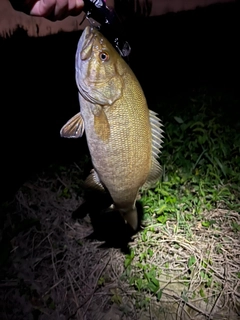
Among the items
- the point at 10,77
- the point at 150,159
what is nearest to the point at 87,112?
the point at 150,159

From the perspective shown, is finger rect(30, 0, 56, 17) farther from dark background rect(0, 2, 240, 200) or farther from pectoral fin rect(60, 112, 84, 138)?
dark background rect(0, 2, 240, 200)

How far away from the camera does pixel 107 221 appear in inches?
130

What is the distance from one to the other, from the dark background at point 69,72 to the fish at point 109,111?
1.78 m

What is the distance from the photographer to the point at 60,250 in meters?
3.12

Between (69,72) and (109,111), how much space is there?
2949 mm

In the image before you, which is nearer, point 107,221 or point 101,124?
point 101,124

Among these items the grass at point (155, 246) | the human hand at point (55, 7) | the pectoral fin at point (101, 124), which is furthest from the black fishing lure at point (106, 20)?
the grass at point (155, 246)

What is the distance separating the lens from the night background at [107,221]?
2.87 metres

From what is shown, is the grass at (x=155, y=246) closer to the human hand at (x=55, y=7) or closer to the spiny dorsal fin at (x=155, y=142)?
the spiny dorsal fin at (x=155, y=142)

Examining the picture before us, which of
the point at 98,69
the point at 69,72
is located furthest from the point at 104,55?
the point at 69,72

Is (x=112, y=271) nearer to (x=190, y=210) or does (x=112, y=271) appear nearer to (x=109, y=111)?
(x=190, y=210)

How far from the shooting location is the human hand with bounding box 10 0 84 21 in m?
2.15

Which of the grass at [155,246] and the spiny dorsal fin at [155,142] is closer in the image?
the spiny dorsal fin at [155,142]

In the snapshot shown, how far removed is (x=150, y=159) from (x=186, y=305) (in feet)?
4.34
